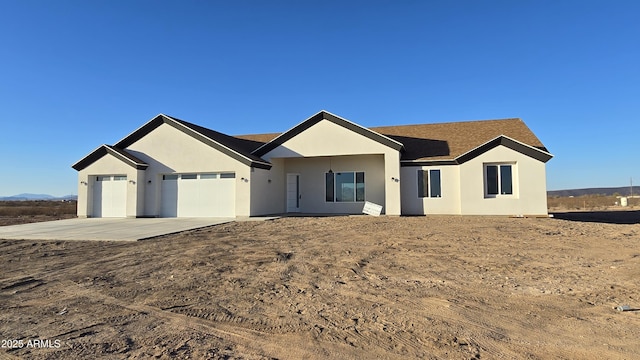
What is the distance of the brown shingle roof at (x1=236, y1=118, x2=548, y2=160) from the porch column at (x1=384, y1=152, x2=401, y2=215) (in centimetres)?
131

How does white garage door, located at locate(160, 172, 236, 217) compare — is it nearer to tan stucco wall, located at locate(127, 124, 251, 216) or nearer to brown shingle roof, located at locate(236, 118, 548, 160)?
tan stucco wall, located at locate(127, 124, 251, 216)

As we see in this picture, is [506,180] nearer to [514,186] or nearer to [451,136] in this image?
[514,186]

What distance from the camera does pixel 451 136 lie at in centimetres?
2117

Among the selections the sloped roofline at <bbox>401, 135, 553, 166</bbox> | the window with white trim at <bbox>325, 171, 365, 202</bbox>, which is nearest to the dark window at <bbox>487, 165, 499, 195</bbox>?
A: the sloped roofline at <bbox>401, 135, 553, 166</bbox>

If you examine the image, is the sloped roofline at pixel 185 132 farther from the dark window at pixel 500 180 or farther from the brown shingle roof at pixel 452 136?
the dark window at pixel 500 180

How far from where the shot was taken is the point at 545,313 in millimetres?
4711

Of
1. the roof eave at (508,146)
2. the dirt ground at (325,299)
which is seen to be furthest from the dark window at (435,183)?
the dirt ground at (325,299)

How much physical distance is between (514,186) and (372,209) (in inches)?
274

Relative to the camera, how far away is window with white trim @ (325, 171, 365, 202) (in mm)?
20188

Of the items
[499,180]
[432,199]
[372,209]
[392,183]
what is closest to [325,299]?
[392,183]

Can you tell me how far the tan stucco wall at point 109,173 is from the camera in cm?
1875

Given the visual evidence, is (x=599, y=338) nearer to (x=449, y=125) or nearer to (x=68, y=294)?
(x=68, y=294)

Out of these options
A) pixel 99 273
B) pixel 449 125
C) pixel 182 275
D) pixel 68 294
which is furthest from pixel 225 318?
pixel 449 125

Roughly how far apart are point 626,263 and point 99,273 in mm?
10763
